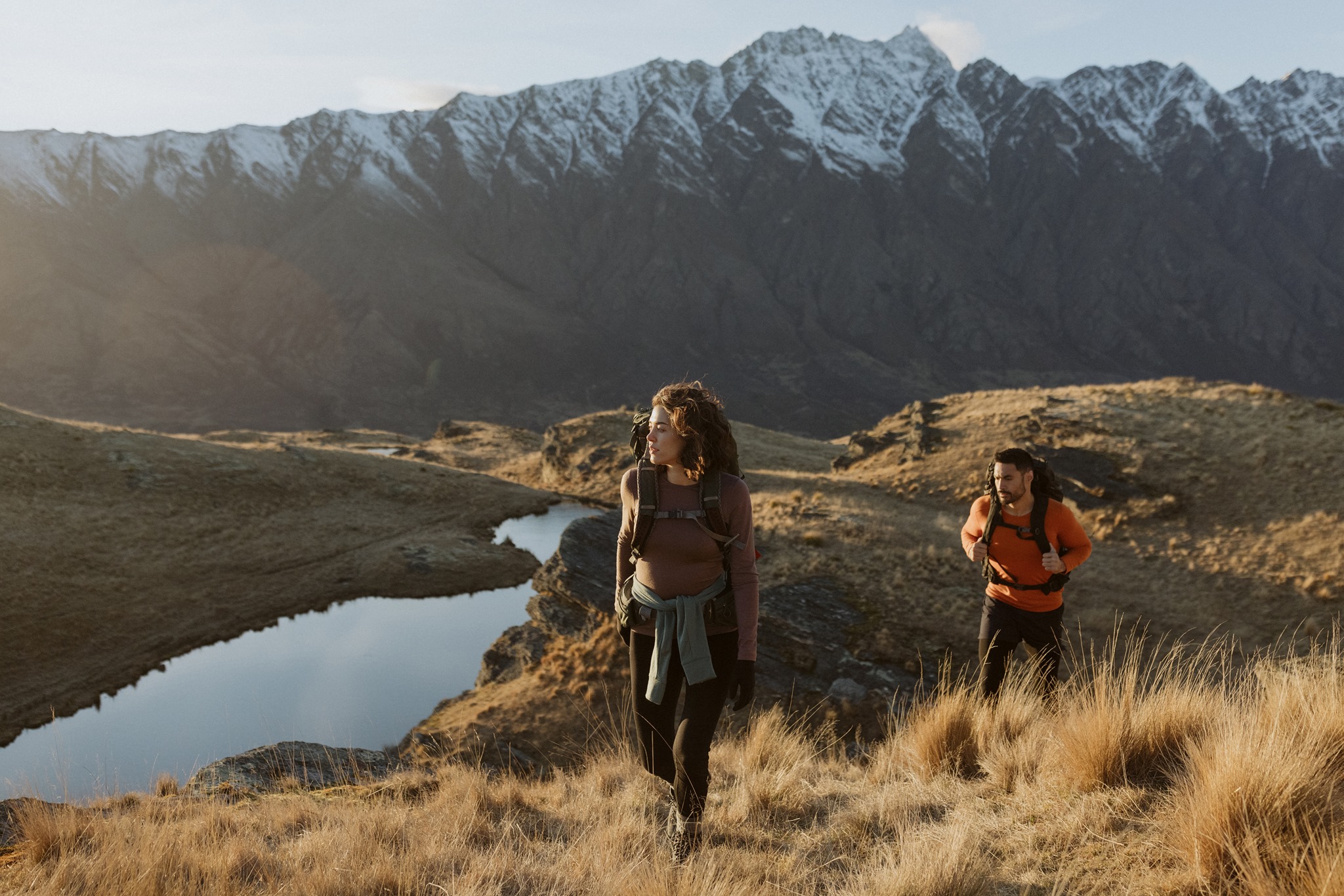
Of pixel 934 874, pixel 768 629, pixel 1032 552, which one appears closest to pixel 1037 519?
pixel 1032 552

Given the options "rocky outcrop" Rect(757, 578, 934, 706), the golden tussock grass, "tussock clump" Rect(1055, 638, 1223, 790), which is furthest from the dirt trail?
"tussock clump" Rect(1055, 638, 1223, 790)

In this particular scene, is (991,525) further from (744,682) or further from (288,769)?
(288,769)

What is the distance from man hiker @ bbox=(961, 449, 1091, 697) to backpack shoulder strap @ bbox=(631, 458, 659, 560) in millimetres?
2649

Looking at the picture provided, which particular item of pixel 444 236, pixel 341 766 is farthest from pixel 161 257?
pixel 341 766

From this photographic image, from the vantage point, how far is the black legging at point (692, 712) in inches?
158

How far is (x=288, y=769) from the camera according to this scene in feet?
25.0

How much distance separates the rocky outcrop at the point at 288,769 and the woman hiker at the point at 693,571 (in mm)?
3258

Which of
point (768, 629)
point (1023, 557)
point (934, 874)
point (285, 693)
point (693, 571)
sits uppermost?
point (693, 571)

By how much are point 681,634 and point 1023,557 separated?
9.79ft

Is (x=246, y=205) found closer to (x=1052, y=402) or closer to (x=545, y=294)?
(x=545, y=294)

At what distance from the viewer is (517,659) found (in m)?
14.6

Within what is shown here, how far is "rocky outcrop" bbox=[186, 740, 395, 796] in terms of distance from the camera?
6.48 m

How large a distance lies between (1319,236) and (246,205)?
278 meters

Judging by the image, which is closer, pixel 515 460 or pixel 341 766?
pixel 341 766
